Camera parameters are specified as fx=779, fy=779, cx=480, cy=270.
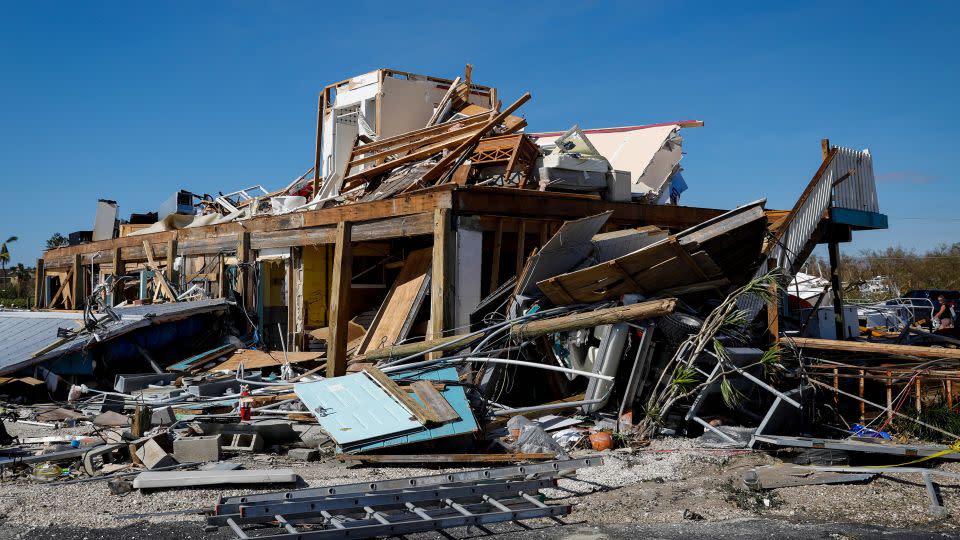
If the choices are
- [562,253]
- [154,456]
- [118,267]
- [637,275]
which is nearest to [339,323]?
[562,253]

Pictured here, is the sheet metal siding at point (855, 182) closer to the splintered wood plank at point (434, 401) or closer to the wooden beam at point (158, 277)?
the splintered wood plank at point (434, 401)

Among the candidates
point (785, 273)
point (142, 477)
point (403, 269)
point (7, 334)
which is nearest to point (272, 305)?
point (403, 269)

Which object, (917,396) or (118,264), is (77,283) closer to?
(118,264)

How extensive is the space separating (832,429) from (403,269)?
22.8 ft

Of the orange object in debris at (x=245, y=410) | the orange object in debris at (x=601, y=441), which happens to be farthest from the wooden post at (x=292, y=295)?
the orange object in debris at (x=601, y=441)

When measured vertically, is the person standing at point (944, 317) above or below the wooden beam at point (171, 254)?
below

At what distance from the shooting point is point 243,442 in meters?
7.89

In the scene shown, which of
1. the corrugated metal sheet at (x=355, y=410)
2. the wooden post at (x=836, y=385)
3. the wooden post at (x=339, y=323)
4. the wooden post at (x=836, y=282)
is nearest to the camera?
the corrugated metal sheet at (x=355, y=410)

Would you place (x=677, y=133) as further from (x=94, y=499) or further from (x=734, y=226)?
(x=94, y=499)

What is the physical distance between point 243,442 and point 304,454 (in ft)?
2.53

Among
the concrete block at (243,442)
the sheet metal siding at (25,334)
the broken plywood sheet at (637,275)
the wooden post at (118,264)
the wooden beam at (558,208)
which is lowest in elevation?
the concrete block at (243,442)

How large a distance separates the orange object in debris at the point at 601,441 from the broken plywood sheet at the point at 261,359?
5.63 meters

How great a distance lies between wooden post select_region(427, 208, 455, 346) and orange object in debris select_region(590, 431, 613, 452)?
324cm

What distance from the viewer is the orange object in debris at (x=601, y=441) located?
7871 mm
